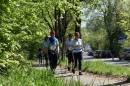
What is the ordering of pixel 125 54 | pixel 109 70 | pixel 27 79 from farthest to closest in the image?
pixel 125 54, pixel 109 70, pixel 27 79

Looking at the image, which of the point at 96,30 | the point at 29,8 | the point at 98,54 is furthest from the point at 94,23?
the point at 29,8

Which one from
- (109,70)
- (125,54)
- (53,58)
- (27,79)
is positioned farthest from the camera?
(125,54)

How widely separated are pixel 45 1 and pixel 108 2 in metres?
56.5

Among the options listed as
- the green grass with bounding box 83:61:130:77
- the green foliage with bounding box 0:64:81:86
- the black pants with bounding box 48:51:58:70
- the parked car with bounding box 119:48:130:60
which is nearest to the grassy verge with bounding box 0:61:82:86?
the green foliage with bounding box 0:64:81:86

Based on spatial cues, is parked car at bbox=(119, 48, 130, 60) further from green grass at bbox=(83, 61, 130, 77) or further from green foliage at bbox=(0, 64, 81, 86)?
green foliage at bbox=(0, 64, 81, 86)

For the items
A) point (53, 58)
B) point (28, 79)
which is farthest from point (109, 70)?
point (28, 79)

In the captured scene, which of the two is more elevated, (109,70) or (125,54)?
(109,70)

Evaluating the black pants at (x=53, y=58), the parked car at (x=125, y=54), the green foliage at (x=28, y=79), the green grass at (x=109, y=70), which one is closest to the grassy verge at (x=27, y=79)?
the green foliage at (x=28, y=79)

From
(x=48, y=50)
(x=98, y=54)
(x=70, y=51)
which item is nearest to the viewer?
(x=48, y=50)

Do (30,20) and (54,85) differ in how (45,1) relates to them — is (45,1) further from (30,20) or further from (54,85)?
(54,85)

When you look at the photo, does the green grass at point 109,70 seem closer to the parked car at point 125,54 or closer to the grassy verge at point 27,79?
the grassy verge at point 27,79

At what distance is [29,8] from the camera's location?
27.4ft

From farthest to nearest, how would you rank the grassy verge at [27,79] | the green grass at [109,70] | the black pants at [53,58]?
the green grass at [109,70] → the black pants at [53,58] → the grassy verge at [27,79]

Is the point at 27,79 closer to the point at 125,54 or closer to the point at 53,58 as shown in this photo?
the point at 53,58
